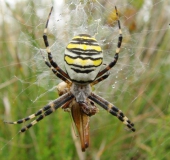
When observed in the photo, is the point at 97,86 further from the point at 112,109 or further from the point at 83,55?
the point at 83,55

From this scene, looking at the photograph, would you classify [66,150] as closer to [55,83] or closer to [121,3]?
[55,83]

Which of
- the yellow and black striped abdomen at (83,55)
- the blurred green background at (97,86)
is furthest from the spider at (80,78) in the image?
the blurred green background at (97,86)

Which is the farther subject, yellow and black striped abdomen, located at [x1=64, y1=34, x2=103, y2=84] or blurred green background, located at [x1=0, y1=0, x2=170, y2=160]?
blurred green background, located at [x1=0, y1=0, x2=170, y2=160]

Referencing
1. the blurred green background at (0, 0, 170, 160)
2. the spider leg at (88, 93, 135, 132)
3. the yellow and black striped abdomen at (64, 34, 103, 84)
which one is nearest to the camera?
the yellow and black striped abdomen at (64, 34, 103, 84)

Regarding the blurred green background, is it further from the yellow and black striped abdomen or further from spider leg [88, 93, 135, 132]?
the yellow and black striped abdomen

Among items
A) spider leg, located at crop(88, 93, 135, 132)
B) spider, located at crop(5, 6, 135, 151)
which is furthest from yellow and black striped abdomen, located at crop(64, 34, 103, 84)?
spider leg, located at crop(88, 93, 135, 132)

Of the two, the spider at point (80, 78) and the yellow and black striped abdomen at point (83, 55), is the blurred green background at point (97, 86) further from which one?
the yellow and black striped abdomen at point (83, 55)

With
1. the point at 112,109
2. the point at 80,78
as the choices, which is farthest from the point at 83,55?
the point at 112,109
